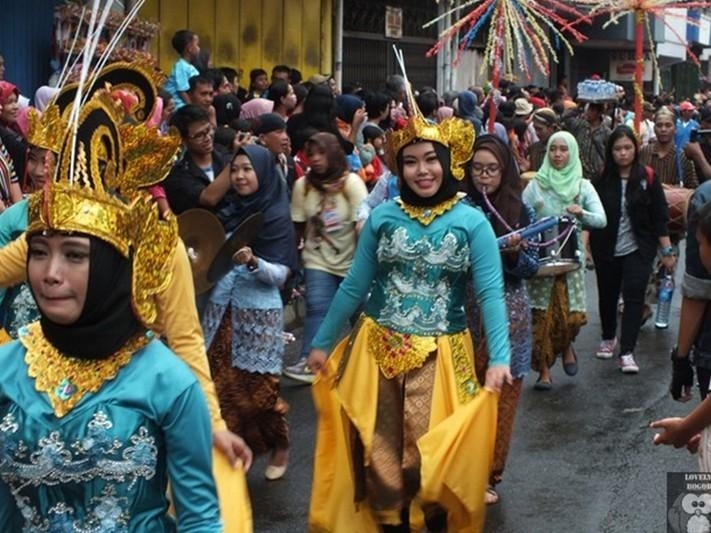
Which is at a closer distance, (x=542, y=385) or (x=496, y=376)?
(x=496, y=376)

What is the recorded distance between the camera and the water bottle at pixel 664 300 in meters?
10.7

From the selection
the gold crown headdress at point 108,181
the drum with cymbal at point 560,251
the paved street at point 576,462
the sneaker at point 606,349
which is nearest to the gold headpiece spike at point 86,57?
the gold crown headdress at point 108,181

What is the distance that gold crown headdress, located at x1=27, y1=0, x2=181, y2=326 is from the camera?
2887 millimetres

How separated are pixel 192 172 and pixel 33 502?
4064 millimetres

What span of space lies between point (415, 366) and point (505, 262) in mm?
1485

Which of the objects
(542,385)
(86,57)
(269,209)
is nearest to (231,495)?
(86,57)

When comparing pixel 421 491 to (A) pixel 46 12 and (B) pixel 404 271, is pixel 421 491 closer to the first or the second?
(B) pixel 404 271

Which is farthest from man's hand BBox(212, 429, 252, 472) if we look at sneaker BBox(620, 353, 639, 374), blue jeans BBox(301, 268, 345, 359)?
sneaker BBox(620, 353, 639, 374)

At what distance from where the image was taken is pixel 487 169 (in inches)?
253

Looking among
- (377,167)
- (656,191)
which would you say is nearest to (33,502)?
(656,191)

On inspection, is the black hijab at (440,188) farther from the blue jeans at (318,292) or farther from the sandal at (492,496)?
the blue jeans at (318,292)

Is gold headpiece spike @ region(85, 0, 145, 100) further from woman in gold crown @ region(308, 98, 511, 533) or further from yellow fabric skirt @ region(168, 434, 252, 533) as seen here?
woman in gold crown @ region(308, 98, 511, 533)

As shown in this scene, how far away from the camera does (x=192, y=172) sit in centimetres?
688

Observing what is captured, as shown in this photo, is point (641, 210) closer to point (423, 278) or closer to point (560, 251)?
point (560, 251)
